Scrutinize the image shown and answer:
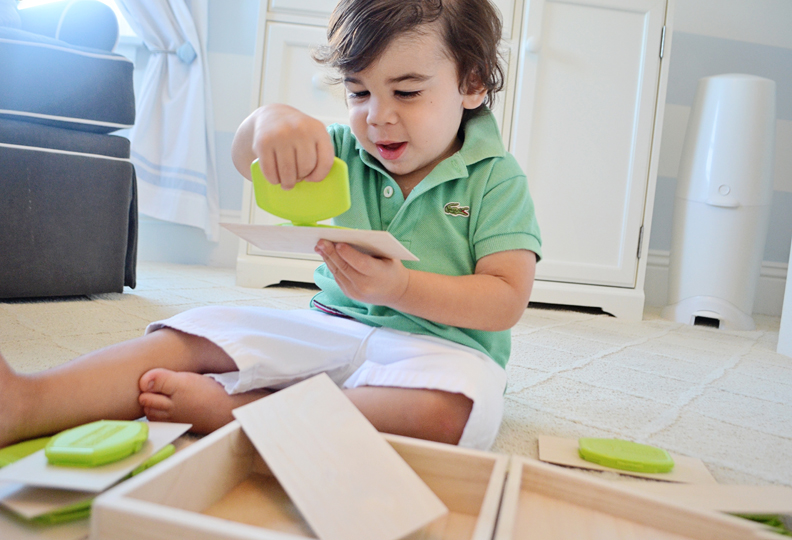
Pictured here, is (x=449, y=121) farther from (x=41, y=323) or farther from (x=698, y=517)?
(x=41, y=323)

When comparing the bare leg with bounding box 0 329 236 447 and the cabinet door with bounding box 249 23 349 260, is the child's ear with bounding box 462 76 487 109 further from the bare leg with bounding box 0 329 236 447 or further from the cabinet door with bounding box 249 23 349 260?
the cabinet door with bounding box 249 23 349 260

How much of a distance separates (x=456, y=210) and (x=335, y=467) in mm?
390

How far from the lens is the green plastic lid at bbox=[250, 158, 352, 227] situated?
536 mm

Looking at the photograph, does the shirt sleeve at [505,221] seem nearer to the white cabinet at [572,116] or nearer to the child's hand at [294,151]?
the child's hand at [294,151]

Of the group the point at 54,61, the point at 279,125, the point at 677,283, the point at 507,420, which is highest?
the point at 54,61

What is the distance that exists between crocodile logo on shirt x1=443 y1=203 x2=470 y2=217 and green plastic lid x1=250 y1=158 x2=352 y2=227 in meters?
0.20

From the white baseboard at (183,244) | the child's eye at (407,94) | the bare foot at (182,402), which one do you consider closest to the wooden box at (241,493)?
the bare foot at (182,402)

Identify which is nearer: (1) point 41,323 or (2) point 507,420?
(2) point 507,420

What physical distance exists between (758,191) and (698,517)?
157 centimetres

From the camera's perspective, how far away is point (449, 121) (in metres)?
0.71

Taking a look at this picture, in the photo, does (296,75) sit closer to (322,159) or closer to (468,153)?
(468,153)

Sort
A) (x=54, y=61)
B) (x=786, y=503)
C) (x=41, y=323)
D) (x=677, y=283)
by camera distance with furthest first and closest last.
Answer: (x=677, y=283), (x=54, y=61), (x=41, y=323), (x=786, y=503)

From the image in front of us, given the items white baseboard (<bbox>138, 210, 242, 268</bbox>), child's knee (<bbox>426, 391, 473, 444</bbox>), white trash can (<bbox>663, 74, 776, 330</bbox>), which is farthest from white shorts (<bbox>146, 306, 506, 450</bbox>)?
white baseboard (<bbox>138, 210, 242, 268</bbox>)

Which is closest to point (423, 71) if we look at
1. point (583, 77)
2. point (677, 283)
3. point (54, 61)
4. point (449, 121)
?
point (449, 121)
